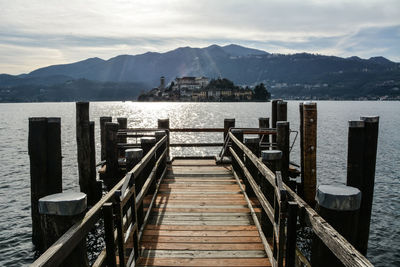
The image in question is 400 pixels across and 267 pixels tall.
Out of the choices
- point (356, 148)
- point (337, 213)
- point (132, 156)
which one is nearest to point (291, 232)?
point (337, 213)

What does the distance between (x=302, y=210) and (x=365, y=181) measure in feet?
15.9

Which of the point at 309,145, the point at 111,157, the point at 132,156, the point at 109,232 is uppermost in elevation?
the point at 132,156

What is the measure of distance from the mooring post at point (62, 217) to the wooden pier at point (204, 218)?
4 centimetres

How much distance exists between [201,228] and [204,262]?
1247 millimetres

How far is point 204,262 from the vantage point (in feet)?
15.6

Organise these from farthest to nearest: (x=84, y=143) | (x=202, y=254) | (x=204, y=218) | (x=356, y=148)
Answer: (x=84, y=143), (x=356, y=148), (x=204, y=218), (x=202, y=254)

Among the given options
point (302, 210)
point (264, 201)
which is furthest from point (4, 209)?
point (302, 210)

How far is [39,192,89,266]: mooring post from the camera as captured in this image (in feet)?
9.25

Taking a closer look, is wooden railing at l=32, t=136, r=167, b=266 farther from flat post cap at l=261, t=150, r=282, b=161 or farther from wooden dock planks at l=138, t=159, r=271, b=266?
flat post cap at l=261, t=150, r=282, b=161

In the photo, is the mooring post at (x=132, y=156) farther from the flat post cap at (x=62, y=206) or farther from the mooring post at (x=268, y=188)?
the flat post cap at (x=62, y=206)

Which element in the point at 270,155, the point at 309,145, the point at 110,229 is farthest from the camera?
the point at 309,145

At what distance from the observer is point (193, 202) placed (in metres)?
7.49

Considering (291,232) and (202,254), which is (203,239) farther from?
(291,232)

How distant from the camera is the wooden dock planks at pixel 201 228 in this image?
487 cm
